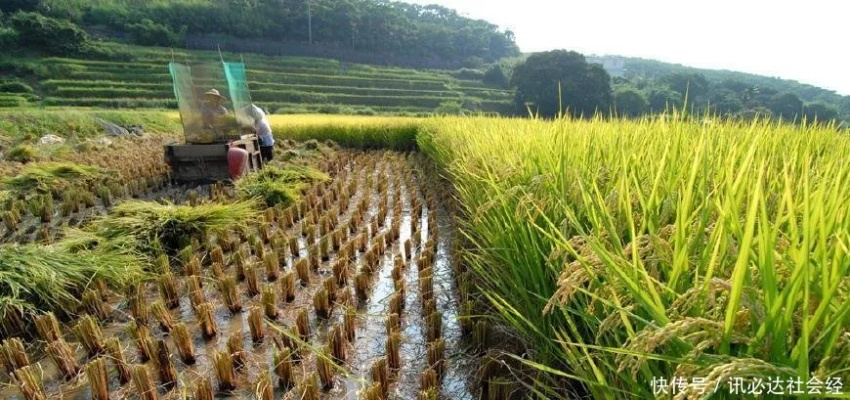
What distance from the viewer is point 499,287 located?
199 centimetres

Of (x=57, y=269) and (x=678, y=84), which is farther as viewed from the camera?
(x=678, y=84)

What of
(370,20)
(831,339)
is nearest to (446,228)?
(831,339)

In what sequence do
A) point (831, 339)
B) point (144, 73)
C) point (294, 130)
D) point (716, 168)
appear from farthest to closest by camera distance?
point (144, 73), point (294, 130), point (716, 168), point (831, 339)

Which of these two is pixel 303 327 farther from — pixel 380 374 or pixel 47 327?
pixel 47 327

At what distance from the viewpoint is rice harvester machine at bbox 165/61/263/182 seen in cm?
617

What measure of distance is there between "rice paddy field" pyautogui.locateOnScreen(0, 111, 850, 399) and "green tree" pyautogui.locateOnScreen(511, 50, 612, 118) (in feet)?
131

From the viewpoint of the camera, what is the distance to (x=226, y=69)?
6336mm

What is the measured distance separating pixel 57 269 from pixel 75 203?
3211mm

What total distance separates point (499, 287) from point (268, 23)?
2231 inches

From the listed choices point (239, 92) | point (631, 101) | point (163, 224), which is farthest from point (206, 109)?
point (631, 101)

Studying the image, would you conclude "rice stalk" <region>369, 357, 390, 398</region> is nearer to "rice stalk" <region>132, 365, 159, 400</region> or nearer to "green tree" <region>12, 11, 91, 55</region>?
"rice stalk" <region>132, 365, 159, 400</region>

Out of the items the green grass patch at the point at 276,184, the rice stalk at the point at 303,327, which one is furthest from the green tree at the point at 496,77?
the rice stalk at the point at 303,327

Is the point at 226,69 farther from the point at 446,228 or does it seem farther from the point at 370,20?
the point at 370,20

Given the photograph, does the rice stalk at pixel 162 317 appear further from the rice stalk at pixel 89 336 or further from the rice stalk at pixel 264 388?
the rice stalk at pixel 264 388
